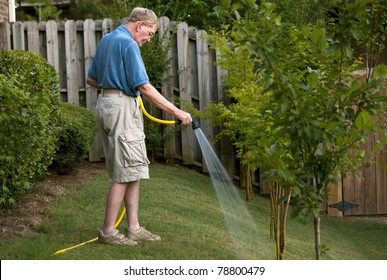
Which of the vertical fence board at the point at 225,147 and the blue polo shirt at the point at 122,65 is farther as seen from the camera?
the vertical fence board at the point at 225,147

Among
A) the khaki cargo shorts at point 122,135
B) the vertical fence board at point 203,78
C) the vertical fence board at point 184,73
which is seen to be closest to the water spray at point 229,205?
the khaki cargo shorts at point 122,135

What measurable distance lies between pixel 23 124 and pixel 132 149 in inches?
38.9

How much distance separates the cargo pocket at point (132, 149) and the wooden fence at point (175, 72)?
15.6 feet

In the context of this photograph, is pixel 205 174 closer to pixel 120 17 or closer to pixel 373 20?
pixel 120 17

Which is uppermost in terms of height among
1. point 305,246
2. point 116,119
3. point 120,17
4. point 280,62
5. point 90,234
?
point 120,17

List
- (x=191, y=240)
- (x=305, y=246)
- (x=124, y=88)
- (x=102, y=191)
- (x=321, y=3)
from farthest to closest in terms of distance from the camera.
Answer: (x=321, y=3), (x=102, y=191), (x=305, y=246), (x=191, y=240), (x=124, y=88)

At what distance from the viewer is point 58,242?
5684 mm

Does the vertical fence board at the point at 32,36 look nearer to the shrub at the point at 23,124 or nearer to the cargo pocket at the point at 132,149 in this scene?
the shrub at the point at 23,124

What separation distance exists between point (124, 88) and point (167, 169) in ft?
15.5

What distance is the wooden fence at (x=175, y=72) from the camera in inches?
408

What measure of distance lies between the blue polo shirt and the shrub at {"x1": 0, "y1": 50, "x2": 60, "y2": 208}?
2.33 feet

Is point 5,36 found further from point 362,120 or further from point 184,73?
point 362,120

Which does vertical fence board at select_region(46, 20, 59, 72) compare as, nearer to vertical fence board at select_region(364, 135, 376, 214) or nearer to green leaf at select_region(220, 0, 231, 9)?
vertical fence board at select_region(364, 135, 376, 214)

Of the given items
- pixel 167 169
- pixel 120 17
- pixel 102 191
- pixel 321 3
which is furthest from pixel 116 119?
pixel 321 3
